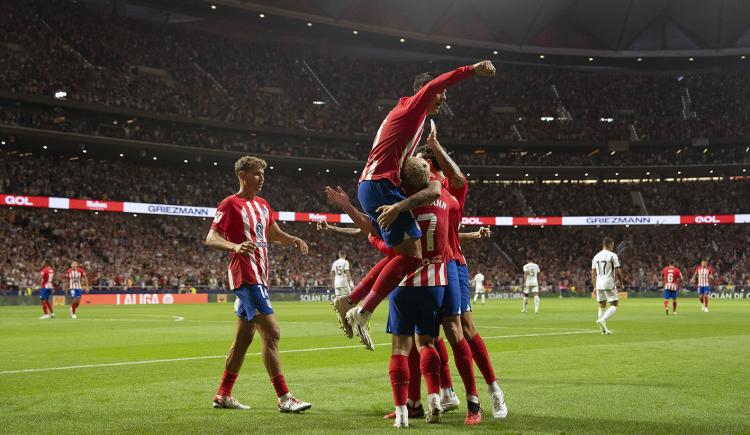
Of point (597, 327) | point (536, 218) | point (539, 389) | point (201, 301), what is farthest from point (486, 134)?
point (539, 389)

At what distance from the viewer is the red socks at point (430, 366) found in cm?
762

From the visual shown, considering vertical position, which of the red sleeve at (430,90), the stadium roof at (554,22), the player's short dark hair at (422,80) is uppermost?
the stadium roof at (554,22)

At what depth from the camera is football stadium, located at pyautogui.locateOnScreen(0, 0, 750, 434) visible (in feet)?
26.2

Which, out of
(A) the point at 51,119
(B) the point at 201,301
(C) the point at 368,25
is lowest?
(B) the point at 201,301

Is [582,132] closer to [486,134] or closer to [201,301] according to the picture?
[486,134]

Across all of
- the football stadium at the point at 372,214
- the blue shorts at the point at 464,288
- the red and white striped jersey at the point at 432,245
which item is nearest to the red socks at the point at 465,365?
the football stadium at the point at 372,214

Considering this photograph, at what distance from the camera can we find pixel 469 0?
6769 cm

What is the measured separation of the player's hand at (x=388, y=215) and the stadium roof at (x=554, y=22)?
187ft

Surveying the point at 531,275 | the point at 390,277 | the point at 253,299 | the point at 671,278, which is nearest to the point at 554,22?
the point at 531,275

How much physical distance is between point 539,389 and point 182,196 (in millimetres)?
55339

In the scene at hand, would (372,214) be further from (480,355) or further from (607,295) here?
(607,295)

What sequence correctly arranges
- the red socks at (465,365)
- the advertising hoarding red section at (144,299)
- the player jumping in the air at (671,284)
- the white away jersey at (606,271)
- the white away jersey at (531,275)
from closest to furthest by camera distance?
1. the red socks at (465,365)
2. the white away jersey at (606,271)
3. the player jumping in the air at (671,284)
4. the white away jersey at (531,275)
5. the advertising hoarding red section at (144,299)

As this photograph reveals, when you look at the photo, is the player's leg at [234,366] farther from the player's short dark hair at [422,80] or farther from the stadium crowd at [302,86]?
the stadium crowd at [302,86]

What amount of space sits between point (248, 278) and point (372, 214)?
1.80 metres
